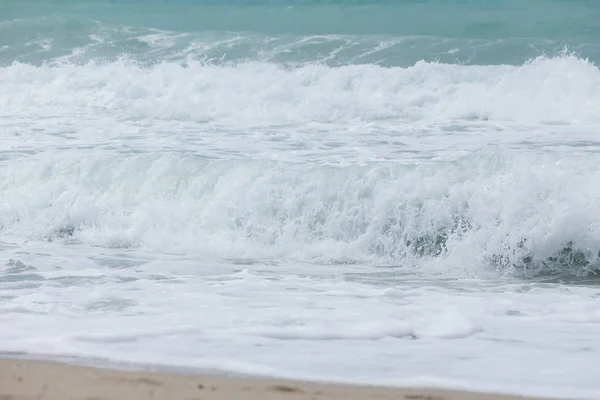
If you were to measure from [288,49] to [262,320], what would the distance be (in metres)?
15.1

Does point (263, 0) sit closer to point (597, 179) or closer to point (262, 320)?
point (597, 179)

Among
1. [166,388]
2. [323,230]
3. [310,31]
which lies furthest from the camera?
[310,31]

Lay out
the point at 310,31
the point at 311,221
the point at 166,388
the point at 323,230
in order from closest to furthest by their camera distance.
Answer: the point at 166,388 → the point at 323,230 → the point at 311,221 → the point at 310,31

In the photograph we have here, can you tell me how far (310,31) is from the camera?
22625mm

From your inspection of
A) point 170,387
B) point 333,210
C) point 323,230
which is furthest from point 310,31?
point 170,387

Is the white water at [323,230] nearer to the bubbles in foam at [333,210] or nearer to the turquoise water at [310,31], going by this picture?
the bubbles in foam at [333,210]

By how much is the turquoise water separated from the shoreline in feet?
48.0

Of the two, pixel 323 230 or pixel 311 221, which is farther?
pixel 311 221

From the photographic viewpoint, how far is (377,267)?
22.6 feet

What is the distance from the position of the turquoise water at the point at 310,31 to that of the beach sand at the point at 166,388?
1465 cm

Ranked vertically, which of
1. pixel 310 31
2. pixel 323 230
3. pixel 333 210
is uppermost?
pixel 310 31

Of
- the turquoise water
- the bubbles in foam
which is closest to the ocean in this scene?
the bubbles in foam

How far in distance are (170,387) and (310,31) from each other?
19.6m

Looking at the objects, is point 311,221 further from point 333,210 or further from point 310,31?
point 310,31
